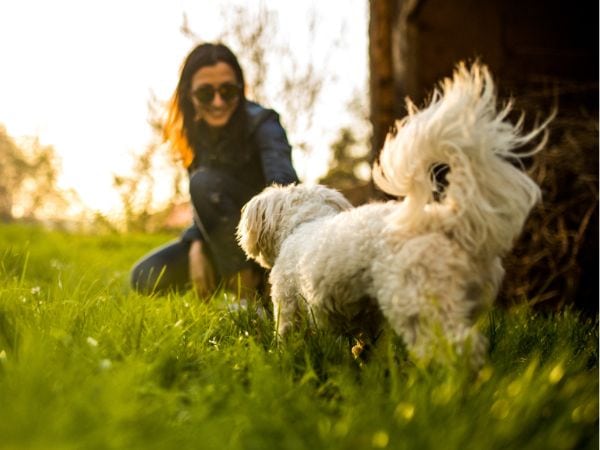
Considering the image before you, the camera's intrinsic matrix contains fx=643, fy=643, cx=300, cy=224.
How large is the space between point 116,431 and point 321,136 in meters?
11.4

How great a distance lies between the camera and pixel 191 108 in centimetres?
498

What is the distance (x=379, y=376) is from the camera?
7.23 ft

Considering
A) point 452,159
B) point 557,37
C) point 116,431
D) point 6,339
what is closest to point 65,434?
point 116,431

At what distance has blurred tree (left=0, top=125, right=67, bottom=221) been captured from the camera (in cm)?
1830

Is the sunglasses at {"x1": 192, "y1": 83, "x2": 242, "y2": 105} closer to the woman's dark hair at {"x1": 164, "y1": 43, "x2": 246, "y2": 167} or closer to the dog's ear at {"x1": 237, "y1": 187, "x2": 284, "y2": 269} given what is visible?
the woman's dark hair at {"x1": 164, "y1": 43, "x2": 246, "y2": 167}

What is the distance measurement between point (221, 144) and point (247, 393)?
2925 mm

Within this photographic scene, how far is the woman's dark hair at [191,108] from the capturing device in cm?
482

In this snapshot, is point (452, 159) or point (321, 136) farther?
point (321, 136)

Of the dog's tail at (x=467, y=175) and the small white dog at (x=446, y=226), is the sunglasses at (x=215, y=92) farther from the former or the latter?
the dog's tail at (x=467, y=175)

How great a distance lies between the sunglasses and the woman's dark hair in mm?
68

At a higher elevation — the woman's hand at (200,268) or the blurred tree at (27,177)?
the woman's hand at (200,268)

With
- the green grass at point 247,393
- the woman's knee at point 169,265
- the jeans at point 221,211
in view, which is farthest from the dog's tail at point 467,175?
the woman's knee at point 169,265

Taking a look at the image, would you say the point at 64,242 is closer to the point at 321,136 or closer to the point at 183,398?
the point at 321,136

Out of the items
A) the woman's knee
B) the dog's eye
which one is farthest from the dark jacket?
the dog's eye
